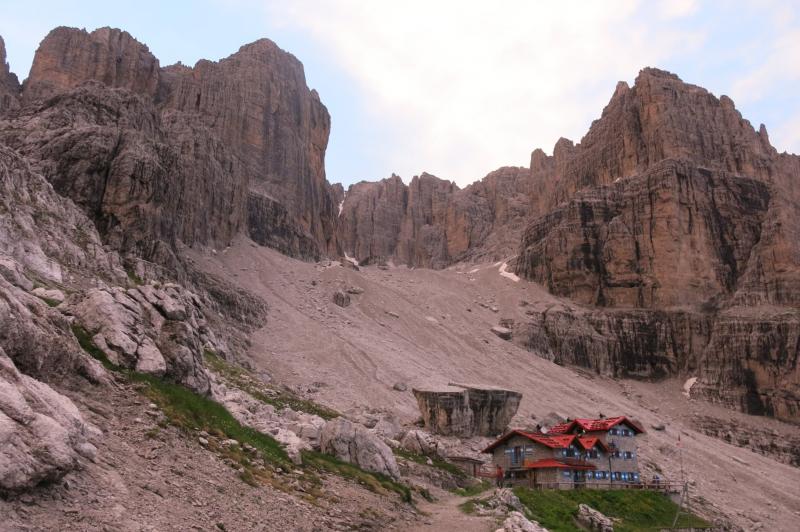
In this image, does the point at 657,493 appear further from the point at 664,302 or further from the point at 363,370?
the point at 664,302

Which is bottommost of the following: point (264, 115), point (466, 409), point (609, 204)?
point (466, 409)

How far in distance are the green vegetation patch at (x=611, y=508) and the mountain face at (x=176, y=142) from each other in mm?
42076

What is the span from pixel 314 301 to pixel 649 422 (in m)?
45.9

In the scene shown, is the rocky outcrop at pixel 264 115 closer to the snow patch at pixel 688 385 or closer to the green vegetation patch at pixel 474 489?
the snow patch at pixel 688 385

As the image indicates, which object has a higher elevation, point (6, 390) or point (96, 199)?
point (96, 199)

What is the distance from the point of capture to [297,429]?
101 feet

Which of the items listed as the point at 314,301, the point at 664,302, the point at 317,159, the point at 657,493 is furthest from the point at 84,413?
the point at 317,159

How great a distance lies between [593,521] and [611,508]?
271 inches

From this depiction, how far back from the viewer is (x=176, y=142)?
95438 millimetres

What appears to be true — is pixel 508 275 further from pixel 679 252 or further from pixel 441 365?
pixel 441 365

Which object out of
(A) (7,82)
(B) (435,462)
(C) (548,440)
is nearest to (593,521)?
(B) (435,462)

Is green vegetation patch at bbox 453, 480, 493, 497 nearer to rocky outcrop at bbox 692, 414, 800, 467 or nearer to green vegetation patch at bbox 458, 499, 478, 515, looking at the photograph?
green vegetation patch at bbox 458, 499, 478, 515

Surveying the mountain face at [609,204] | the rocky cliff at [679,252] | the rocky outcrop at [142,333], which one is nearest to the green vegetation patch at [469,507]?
the rocky outcrop at [142,333]

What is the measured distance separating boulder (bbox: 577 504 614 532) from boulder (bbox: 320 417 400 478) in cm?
1105
